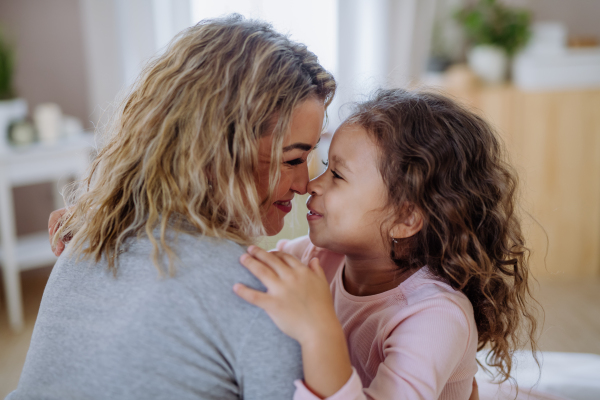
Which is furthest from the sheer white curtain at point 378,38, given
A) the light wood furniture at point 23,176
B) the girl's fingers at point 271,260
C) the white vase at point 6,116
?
the girl's fingers at point 271,260

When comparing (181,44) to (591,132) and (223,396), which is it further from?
(591,132)

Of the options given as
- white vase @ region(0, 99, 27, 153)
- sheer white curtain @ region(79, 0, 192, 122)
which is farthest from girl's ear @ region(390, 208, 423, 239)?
white vase @ region(0, 99, 27, 153)

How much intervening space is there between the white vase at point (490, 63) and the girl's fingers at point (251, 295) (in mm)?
2504

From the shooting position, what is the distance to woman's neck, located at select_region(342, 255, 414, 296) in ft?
3.70

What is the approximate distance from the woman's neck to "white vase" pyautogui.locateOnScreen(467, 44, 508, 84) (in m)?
2.01

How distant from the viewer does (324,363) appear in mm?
702

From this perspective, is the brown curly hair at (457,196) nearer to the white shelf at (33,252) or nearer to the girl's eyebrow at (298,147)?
the girl's eyebrow at (298,147)

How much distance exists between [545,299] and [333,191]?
1962 millimetres

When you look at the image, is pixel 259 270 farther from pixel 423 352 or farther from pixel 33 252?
pixel 33 252

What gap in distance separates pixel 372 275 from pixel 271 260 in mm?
477

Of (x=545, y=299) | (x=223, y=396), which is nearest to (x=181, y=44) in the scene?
(x=223, y=396)

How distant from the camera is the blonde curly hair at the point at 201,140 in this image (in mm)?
794

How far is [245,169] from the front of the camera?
83cm

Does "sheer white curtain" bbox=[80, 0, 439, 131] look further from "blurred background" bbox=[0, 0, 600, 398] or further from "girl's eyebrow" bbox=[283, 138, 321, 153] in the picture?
"girl's eyebrow" bbox=[283, 138, 321, 153]
